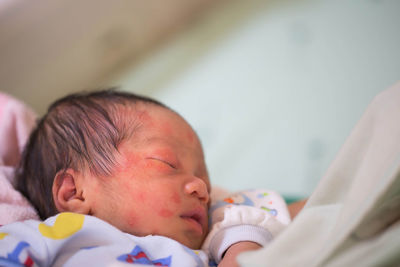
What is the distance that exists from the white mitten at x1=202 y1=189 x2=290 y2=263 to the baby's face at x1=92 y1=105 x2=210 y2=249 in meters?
0.03

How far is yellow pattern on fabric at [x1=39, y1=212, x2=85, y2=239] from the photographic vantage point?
1.90 feet

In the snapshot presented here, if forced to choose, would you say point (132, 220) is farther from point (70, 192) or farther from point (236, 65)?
point (236, 65)

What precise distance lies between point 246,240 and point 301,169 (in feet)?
1.94

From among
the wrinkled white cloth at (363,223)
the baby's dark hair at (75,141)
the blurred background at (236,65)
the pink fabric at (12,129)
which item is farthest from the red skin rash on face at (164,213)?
the blurred background at (236,65)

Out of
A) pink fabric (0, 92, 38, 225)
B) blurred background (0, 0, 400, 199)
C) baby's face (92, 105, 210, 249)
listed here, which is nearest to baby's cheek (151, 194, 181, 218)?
baby's face (92, 105, 210, 249)

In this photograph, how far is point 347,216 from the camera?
47 cm

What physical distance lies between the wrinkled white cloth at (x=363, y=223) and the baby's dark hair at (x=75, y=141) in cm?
33

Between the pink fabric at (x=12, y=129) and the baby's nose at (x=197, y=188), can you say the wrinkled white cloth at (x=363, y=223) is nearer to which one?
the baby's nose at (x=197, y=188)

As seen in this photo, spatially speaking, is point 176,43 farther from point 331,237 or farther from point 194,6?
point 331,237

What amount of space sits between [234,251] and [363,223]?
22cm

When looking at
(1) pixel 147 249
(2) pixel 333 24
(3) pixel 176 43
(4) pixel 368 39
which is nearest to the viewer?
(1) pixel 147 249

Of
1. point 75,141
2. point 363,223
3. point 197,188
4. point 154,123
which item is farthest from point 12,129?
point 363,223

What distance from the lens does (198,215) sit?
699 mm

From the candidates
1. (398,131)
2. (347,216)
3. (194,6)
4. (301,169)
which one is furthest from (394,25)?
(347,216)
